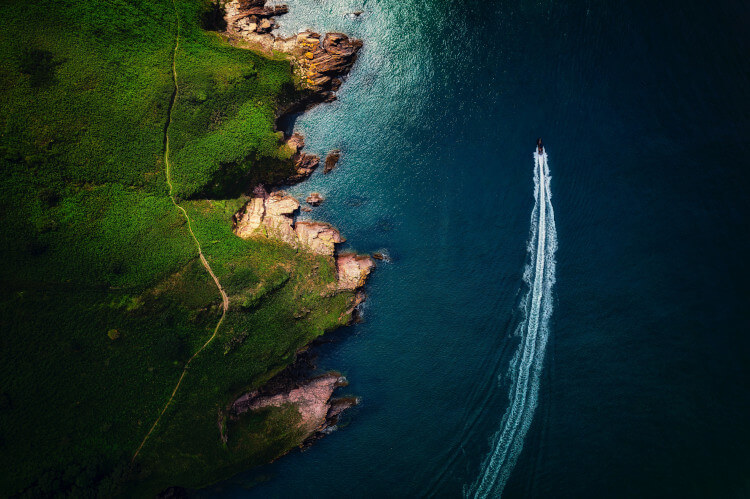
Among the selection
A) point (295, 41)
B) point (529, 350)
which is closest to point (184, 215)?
point (295, 41)

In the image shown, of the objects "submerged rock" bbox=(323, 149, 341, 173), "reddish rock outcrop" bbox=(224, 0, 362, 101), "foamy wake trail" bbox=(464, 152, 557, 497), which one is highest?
"reddish rock outcrop" bbox=(224, 0, 362, 101)

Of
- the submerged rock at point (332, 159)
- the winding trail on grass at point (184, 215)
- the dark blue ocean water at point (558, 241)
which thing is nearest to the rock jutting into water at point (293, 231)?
the dark blue ocean water at point (558, 241)

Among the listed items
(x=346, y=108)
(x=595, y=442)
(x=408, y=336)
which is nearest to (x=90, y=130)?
(x=346, y=108)

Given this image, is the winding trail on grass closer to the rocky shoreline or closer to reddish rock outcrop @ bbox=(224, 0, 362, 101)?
the rocky shoreline

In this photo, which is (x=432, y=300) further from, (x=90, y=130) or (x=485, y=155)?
(x=90, y=130)

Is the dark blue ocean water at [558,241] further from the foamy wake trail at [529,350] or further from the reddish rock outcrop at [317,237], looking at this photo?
the reddish rock outcrop at [317,237]

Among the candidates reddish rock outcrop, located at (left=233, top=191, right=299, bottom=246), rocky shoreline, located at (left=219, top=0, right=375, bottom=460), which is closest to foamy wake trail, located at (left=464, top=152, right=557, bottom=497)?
rocky shoreline, located at (left=219, top=0, right=375, bottom=460)

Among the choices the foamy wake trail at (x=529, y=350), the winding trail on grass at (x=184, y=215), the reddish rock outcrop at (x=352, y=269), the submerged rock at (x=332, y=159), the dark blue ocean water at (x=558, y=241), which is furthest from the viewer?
the submerged rock at (x=332, y=159)

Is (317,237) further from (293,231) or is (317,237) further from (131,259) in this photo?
(131,259)
